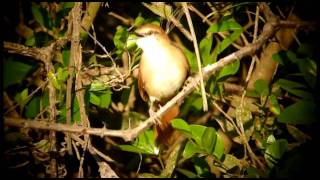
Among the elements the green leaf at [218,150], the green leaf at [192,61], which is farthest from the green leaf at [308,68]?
the green leaf at [192,61]

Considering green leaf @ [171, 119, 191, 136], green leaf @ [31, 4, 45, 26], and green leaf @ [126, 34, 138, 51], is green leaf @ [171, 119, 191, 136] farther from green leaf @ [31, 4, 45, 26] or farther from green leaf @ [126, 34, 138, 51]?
green leaf @ [31, 4, 45, 26]

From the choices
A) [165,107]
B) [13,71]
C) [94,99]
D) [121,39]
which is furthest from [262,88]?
[13,71]

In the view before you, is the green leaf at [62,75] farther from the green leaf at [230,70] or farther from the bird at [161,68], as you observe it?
the green leaf at [230,70]

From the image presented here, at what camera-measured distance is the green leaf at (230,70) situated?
1.88 metres

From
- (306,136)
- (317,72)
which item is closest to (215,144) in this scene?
(306,136)

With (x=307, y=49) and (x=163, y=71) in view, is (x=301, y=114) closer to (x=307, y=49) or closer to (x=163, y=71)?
(x=307, y=49)

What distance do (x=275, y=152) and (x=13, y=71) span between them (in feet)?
4.66

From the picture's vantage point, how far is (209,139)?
1.66m

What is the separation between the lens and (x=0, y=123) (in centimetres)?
139

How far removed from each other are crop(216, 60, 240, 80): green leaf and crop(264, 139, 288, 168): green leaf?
46 cm

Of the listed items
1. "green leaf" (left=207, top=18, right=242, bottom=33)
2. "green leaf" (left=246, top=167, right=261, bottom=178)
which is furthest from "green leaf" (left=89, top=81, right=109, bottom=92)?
"green leaf" (left=246, top=167, right=261, bottom=178)

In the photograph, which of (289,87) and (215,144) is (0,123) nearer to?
(215,144)

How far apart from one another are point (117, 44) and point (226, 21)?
62cm

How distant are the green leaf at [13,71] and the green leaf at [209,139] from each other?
105cm
